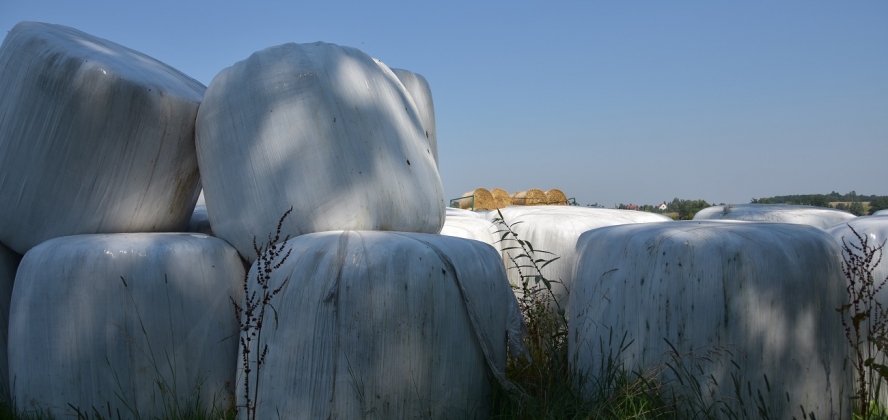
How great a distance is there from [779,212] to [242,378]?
3787mm

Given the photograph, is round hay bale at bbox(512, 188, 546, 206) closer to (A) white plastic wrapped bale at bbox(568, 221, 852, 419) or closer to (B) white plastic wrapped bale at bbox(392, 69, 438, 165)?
(B) white plastic wrapped bale at bbox(392, 69, 438, 165)

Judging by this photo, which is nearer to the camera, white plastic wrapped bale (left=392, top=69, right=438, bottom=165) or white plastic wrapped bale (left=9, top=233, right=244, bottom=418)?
white plastic wrapped bale (left=9, top=233, right=244, bottom=418)

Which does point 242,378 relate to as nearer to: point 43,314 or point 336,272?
point 336,272

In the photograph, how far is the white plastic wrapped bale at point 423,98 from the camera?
313 centimetres

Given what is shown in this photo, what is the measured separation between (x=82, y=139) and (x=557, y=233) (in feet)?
6.55

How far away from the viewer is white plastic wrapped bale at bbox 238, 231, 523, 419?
1809 mm

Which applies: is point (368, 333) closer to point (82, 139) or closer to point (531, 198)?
point (82, 139)

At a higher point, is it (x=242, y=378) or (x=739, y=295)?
(x=739, y=295)

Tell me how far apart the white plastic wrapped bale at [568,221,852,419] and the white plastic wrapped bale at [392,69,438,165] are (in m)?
1.32

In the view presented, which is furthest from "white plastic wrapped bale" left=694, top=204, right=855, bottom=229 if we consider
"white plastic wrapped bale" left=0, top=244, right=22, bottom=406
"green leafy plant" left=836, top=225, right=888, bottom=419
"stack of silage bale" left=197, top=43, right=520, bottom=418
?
"white plastic wrapped bale" left=0, top=244, right=22, bottom=406

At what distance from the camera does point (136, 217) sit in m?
2.39

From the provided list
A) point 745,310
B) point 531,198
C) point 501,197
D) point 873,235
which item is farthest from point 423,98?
point 501,197

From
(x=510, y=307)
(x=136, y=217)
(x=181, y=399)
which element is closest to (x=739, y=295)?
(x=510, y=307)

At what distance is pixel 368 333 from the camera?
182 centimetres
